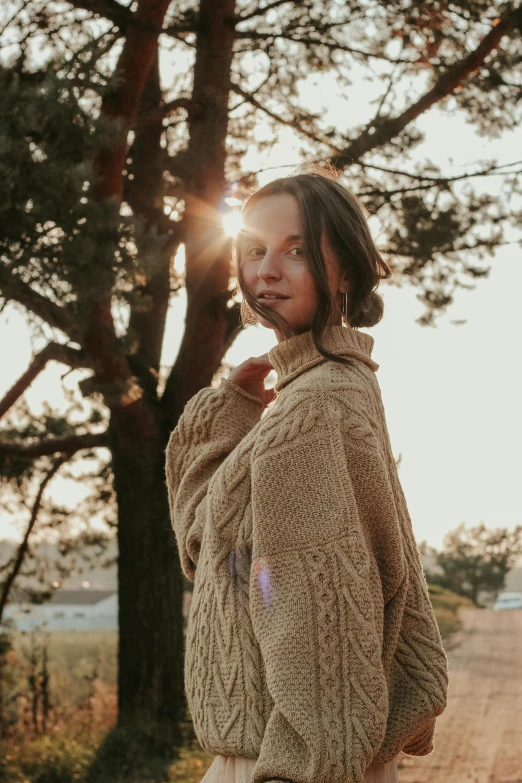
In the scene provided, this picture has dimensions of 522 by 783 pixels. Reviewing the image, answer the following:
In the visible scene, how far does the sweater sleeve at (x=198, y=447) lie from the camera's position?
7.14 ft

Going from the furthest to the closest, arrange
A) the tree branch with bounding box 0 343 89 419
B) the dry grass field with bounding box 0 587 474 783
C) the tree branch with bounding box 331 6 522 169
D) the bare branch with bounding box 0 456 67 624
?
the bare branch with bounding box 0 456 67 624 → the tree branch with bounding box 331 6 522 169 → the dry grass field with bounding box 0 587 474 783 → the tree branch with bounding box 0 343 89 419

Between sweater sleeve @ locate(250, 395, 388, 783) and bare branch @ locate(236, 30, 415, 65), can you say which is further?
bare branch @ locate(236, 30, 415, 65)

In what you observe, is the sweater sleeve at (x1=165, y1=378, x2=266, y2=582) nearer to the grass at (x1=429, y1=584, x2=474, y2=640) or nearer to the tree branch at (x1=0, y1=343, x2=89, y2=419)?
the tree branch at (x1=0, y1=343, x2=89, y2=419)

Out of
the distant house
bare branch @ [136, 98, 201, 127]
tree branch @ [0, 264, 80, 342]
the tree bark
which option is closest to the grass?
the tree bark

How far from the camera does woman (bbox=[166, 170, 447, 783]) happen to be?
66.6 inches

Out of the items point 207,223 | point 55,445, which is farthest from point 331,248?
point 55,445

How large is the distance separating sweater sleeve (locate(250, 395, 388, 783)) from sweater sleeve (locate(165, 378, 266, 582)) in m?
0.37

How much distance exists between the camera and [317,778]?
1.61 m

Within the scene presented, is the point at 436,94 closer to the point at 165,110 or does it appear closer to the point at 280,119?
the point at 280,119

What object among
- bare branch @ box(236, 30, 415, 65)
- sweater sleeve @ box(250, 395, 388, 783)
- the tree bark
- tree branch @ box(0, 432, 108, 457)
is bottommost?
sweater sleeve @ box(250, 395, 388, 783)

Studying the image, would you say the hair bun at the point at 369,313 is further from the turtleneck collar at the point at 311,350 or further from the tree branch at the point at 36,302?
the tree branch at the point at 36,302

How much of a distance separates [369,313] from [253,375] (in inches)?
Answer: 16.2

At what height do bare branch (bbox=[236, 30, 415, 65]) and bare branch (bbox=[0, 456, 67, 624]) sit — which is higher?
bare branch (bbox=[236, 30, 415, 65])

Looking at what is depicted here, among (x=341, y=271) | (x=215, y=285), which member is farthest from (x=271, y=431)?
(x=215, y=285)
